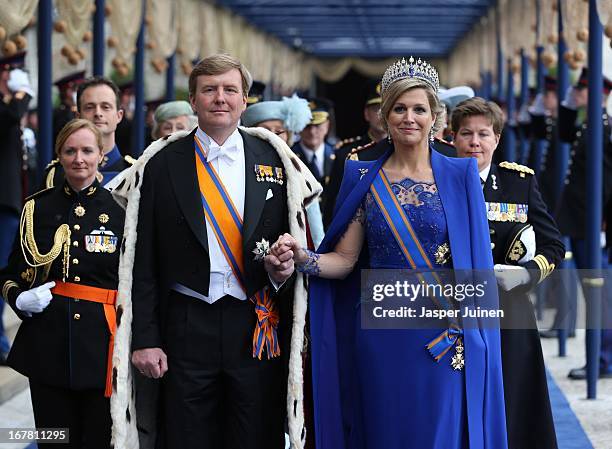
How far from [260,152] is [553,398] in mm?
4242

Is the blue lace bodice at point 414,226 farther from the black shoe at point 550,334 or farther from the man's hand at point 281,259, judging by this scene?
the black shoe at point 550,334

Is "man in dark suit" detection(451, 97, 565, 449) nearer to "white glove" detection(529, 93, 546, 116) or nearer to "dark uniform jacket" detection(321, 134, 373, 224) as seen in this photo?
"dark uniform jacket" detection(321, 134, 373, 224)

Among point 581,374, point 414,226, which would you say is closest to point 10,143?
point 581,374

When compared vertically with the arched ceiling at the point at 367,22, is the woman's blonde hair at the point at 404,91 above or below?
below

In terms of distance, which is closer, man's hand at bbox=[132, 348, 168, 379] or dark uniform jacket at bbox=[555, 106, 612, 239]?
man's hand at bbox=[132, 348, 168, 379]

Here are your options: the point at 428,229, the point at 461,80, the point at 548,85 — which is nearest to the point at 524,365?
the point at 428,229

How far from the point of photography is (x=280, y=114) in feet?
21.8

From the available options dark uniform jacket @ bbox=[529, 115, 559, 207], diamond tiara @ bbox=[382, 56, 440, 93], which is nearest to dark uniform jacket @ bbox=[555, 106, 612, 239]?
dark uniform jacket @ bbox=[529, 115, 559, 207]

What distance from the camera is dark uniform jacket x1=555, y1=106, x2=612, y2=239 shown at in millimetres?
8414

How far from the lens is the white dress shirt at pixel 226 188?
3.93m

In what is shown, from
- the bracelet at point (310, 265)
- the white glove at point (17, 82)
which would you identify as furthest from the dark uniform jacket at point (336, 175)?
the white glove at point (17, 82)

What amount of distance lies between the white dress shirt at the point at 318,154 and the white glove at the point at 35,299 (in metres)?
4.35

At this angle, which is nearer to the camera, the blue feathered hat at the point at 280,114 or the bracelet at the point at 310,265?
the bracelet at the point at 310,265

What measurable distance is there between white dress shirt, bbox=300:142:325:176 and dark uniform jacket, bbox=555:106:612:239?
1750mm
